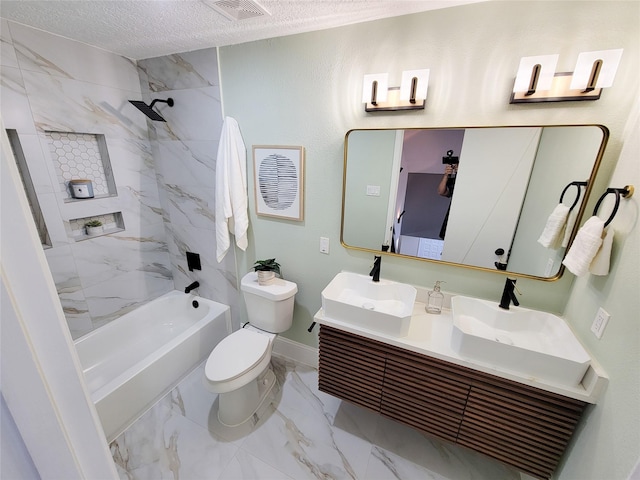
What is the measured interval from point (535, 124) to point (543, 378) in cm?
115

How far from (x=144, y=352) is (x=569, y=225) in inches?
123

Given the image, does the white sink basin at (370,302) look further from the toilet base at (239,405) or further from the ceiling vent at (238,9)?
the ceiling vent at (238,9)

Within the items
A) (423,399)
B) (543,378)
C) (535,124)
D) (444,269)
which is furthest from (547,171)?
(423,399)

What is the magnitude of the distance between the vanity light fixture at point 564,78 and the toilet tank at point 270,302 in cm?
170

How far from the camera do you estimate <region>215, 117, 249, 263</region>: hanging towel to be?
1.89 meters

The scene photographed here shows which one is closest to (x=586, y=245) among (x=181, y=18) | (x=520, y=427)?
(x=520, y=427)

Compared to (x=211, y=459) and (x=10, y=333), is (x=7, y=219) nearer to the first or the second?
(x=10, y=333)

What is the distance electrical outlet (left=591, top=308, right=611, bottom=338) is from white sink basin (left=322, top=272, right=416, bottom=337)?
735mm

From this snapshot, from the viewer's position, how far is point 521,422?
47.5 inches

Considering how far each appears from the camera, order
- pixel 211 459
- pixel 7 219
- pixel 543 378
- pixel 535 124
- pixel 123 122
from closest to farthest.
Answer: pixel 7 219 < pixel 543 378 < pixel 535 124 < pixel 211 459 < pixel 123 122

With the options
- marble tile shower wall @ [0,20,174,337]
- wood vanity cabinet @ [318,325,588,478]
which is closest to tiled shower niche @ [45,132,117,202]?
marble tile shower wall @ [0,20,174,337]

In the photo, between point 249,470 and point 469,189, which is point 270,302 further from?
point 469,189

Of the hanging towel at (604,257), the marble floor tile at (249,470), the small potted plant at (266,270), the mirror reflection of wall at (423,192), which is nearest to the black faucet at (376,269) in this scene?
the mirror reflection of wall at (423,192)

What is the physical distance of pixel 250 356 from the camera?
172 centimetres
